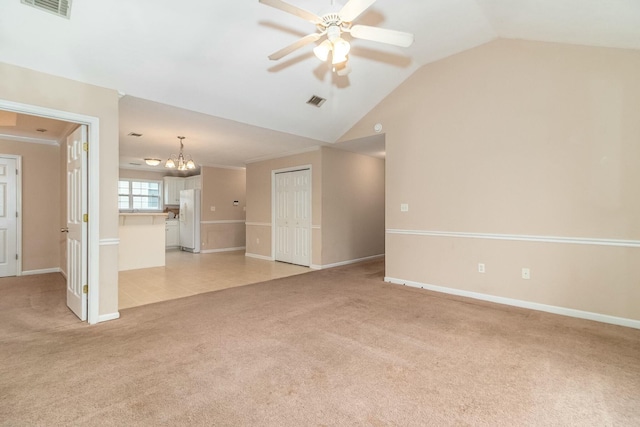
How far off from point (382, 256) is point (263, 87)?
489 cm

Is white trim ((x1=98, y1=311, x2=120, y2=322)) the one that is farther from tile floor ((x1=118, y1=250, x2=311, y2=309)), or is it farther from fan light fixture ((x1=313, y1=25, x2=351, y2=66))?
fan light fixture ((x1=313, y1=25, x2=351, y2=66))

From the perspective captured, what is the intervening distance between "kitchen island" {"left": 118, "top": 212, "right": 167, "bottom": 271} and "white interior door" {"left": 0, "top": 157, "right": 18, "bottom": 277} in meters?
1.65

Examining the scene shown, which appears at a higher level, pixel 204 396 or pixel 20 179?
pixel 20 179

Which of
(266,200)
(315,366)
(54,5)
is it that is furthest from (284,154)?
(315,366)

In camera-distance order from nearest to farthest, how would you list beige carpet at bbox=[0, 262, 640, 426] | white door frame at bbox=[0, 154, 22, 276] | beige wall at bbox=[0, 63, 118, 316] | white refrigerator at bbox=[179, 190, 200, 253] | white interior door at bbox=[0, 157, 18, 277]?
beige carpet at bbox=[0, 262, 640, 426]
beige wall at bbox=[0, 63, 118, 316]
white interior door at bbox=[0, 157, 18, 277]
white door frame at bbox=[0, 154, 22, 276]
white refrigerator at bbox=[179, 190, 200, 253]

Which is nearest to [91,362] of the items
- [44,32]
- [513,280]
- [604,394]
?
[44,32]

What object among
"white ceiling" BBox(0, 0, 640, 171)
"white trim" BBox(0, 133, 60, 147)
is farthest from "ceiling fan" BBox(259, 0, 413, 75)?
"white trim" BBox(0, 133, 60, 147)

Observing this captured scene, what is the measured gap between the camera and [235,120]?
4.28 m

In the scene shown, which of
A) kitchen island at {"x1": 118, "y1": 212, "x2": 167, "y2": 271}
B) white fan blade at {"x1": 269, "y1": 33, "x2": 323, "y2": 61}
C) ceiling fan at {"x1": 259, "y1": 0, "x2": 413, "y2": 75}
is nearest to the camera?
ceiling fan at {"x1": 259, "y1": 0, "x2": 413, "y2": 75}

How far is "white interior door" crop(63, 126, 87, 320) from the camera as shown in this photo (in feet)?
10.2

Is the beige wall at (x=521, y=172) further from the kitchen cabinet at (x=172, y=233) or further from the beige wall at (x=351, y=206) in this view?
the kitchen cabinet at (x=172, y=233)

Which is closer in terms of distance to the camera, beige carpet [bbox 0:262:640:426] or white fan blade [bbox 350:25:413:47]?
beige carpet [bbox 0:262:640:426]

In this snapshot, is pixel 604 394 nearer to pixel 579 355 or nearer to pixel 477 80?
pixel 579 355

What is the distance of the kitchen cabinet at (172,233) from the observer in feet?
28.6
